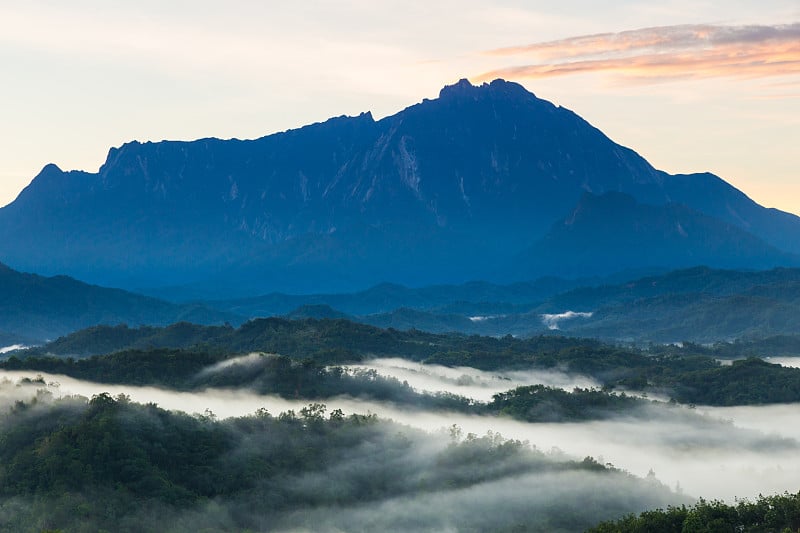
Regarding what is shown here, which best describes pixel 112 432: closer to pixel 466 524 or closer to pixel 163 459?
pixel 163 459

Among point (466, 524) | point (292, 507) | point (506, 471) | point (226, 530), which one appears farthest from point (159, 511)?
point (506, 471)

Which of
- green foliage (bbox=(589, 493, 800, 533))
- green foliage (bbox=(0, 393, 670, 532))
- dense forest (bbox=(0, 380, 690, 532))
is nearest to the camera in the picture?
green foliage (bbox=(589, 493, 800, 533))

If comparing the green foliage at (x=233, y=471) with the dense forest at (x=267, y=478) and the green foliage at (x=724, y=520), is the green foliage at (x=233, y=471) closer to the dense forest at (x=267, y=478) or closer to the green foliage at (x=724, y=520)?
the dense forest at (x=267, y=478)

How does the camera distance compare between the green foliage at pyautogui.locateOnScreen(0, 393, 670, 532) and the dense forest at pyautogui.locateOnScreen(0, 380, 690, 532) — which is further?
the dense forest at pyautogui.locateOnScreen(0, 380, 690, 532)

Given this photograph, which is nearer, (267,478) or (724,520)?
(724,520)

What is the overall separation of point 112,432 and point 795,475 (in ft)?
339

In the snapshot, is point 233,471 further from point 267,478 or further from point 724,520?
point 724,520

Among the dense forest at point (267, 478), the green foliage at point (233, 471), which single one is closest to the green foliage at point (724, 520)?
the green foliage at point (233, 471)

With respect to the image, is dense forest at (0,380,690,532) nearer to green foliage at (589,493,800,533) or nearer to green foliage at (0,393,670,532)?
green foliage at (0,393,670,532)

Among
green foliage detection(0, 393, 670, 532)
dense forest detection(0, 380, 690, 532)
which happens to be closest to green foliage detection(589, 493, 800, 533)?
green foliage detection(0, 393, 670, 532)

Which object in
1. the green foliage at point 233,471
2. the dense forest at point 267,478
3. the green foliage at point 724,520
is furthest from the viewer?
the dense forest at point 267,478

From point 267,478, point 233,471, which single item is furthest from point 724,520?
point 233,471

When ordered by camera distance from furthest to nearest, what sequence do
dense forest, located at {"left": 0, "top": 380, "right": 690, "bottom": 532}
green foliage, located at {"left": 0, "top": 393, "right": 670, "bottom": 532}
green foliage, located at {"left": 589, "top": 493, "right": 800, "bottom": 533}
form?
1. dense forest, located at {"left": 0, "top": 380, "right": 690, "bottom": 532}
2. green foliage, located at {"left": 0, "top": 393, "right": 670, "bottom": 532}
3. green foliage, located at {"left": 589, "top": 493, "right": 800, "bottom": 533}

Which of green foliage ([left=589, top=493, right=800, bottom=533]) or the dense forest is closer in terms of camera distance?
green foliage ([left=589, top=493, right=800, bottom=533])
